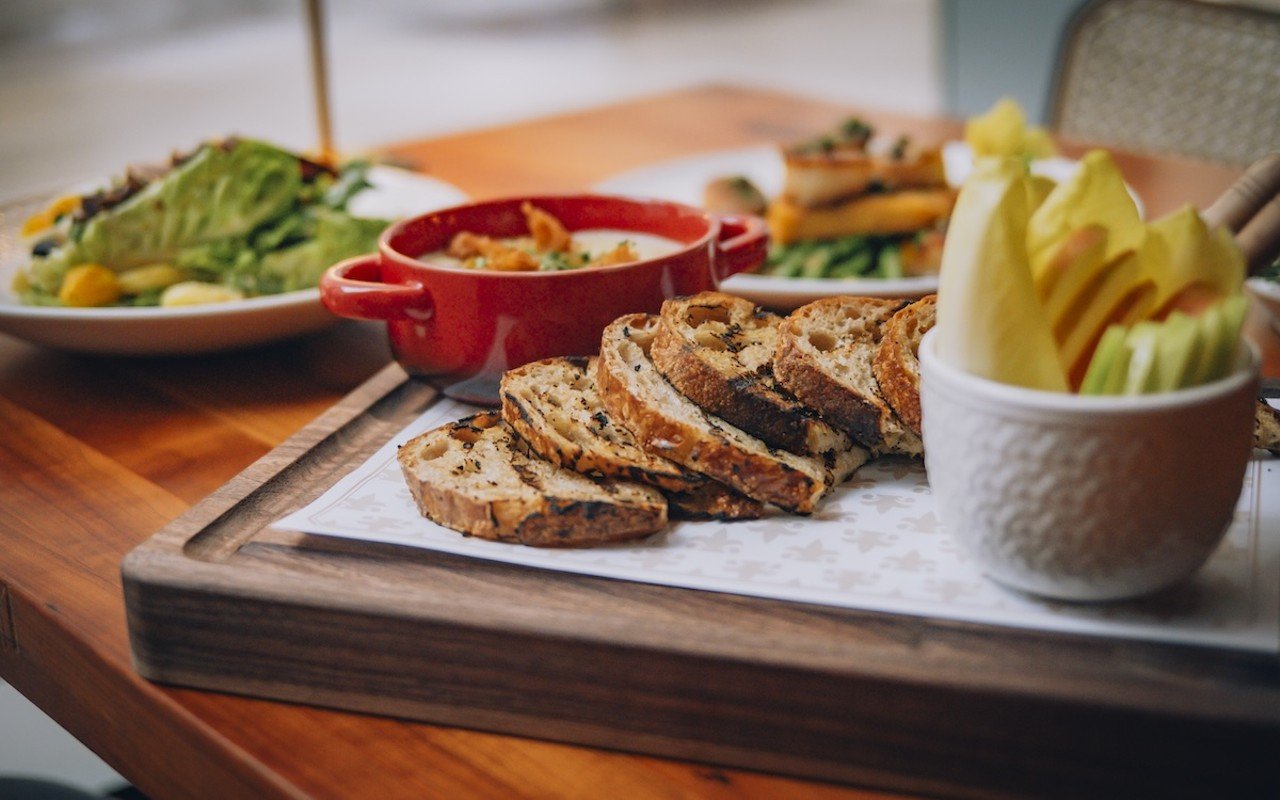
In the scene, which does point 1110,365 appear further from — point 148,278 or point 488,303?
point 148,278

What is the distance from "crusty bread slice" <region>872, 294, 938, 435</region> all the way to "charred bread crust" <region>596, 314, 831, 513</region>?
0.11 meters

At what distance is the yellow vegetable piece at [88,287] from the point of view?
1810mm

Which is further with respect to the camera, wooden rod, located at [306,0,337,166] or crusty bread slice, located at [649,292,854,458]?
wooden rod, located at [306,0,337,166]

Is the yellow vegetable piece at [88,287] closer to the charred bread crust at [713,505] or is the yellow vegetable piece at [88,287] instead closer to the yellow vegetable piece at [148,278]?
the yellow vegetable piece at [148,278]

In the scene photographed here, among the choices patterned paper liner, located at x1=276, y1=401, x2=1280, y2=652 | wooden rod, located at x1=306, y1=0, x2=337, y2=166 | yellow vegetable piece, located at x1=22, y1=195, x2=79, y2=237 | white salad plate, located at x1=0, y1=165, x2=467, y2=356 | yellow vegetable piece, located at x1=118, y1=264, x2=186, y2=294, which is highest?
wooden rod, located at x1=306, y1=0, x2=337, y2=166

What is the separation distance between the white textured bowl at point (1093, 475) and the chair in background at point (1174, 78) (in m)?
2.32

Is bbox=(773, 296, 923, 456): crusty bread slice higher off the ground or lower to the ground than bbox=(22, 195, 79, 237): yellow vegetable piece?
lower

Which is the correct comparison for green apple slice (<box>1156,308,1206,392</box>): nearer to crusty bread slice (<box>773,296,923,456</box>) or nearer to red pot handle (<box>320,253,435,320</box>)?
crusty bread slice (<box>773,296,923,456</box>)

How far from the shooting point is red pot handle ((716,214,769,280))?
1595 mm

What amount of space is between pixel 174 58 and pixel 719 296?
36.3 ft

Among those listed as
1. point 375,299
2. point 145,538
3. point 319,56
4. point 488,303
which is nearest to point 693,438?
point 488,303

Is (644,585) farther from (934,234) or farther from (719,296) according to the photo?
(934,234)

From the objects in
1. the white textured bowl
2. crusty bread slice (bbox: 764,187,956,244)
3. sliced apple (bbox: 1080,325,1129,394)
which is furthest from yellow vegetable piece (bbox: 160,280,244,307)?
sliced apple (bbox: 1080,325,1129,394)

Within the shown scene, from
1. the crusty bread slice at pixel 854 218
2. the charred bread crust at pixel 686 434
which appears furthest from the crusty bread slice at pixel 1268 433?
the crusty bread slice at pixel 854 218
